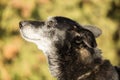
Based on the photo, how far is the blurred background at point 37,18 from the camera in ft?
42.9

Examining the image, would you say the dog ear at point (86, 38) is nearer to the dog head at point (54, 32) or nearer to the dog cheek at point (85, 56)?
the dog head at point (54, 32)

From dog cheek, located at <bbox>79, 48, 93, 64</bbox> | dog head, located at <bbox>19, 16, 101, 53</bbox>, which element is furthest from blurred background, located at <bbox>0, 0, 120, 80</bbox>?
dog cheek, located at <bbox>79, 48, 93, 64</bbox>

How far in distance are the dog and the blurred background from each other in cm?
333

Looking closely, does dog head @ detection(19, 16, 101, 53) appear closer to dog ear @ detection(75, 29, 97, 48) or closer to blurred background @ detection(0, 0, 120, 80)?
dog ear @ detection(75, 29, 97, 48)

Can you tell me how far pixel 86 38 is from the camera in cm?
911

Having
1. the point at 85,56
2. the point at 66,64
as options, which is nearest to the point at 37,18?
the point at 66,64

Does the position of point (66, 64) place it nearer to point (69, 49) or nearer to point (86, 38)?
point (69, 49)

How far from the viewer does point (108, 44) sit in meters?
13.8

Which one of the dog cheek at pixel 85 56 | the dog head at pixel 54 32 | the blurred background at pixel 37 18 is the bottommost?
the dog cheek at pixel 85 56

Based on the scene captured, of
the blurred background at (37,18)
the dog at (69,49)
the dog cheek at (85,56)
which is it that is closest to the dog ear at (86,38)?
the dog at (69,49)

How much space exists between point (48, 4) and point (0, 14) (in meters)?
0.87

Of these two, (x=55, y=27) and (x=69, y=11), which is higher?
(x=69, y=11)

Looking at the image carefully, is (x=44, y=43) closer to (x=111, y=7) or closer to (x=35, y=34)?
(x=35, y=34)

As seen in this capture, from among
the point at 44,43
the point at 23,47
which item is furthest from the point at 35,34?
the point at 23,47
